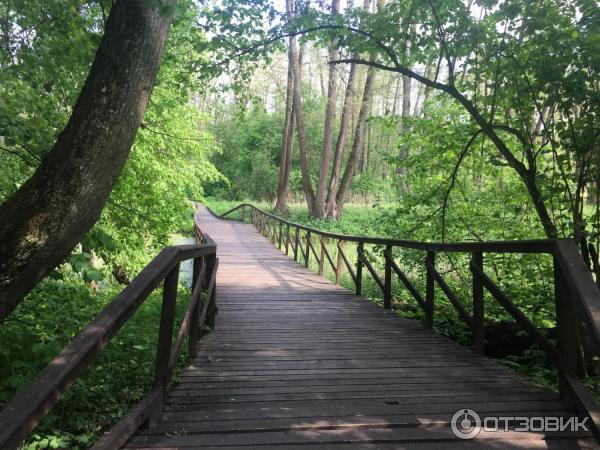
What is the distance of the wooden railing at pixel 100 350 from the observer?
1432 mm

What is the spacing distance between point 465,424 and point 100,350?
192 centimetres

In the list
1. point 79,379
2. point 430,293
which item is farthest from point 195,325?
point 430,293

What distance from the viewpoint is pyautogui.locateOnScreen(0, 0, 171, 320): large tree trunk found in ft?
7.94

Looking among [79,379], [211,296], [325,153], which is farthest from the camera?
[325,153]

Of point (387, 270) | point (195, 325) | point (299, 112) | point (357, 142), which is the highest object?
point (299, 112)

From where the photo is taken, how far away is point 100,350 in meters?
1.94

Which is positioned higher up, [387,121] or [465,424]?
[387,121]

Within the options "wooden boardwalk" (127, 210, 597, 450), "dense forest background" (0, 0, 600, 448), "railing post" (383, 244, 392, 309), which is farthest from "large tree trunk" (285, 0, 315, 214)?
"wooden boardwalk" (127, 210, 597, 450)

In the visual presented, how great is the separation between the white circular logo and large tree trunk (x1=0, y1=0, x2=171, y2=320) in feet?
7.55

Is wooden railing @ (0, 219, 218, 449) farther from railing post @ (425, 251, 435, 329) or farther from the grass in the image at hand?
the grass

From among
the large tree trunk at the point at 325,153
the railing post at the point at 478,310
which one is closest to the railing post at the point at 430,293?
the railing post at the point at 478,310

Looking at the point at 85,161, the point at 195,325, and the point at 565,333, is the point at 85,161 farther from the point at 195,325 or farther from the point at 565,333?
the point at 565,333

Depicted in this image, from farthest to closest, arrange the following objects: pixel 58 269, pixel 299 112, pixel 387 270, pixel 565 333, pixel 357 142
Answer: pixel 299 112 < pixel 357 142 < pixel 387 270 < pixel 58 269 < pixel 565 333

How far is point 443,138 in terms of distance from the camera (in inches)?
243
